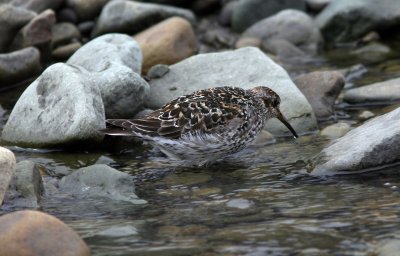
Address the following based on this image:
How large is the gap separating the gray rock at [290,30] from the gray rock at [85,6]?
2.68 m

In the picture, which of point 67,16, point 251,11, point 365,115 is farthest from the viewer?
point 251,11

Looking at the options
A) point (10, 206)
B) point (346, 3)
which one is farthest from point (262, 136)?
point (346, 3)

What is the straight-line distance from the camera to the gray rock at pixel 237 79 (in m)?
10.6

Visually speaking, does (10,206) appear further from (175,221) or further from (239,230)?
(239,230)

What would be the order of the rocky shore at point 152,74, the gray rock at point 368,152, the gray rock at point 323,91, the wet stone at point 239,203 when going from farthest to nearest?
the gray rock at point 323,91 → the gray rock at point 368,152 → the rocky shore at point 152,74 → the wet stone at point 239,203

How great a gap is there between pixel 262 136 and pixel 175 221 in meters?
3.20

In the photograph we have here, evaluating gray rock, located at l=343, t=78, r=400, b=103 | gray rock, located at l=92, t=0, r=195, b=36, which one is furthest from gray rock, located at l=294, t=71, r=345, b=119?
gray rock, located at l=92, t=0, r=195, b=36

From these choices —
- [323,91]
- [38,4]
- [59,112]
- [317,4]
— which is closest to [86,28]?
[38,4]

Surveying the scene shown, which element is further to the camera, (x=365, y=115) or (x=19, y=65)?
(x=19, y=65)

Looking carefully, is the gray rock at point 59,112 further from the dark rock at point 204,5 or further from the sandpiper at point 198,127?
the dark rock at point 204,5

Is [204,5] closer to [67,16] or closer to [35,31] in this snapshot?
[67,16]

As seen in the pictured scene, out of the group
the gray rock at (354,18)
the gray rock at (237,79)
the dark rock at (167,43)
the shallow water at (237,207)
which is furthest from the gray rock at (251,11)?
the shallow water at (237,207)

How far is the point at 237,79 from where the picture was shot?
11.2 meters

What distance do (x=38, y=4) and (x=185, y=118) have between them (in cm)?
632
